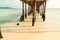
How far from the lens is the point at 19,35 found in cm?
321

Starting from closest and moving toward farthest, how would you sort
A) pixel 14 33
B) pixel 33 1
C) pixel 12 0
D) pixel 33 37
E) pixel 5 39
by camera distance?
1. pixel 5 39
2. pixel 33 37
3. pixel 14 33
4. pixel 33 1
5. pixel 12 0

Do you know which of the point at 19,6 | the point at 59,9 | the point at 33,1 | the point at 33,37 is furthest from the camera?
the point at 59,9

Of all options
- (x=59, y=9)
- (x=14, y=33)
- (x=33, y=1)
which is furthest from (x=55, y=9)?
(x=14, y=33)

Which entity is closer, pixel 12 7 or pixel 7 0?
pixel 7 0

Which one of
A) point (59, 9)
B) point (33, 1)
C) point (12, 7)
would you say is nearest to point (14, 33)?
point (33, 1)

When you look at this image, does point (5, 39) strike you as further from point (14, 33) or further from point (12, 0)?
point (12, 0)

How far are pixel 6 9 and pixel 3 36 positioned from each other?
19.9 feet

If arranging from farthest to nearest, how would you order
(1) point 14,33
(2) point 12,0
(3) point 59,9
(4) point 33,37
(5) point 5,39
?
1. (3) point 59,9
2. (2) point 12,0
3. (1) point 14,33
4. (4) point 33,37
5. (5) point 5,39

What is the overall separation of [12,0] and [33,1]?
4149 mm

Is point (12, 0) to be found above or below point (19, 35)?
above

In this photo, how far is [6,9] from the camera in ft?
29.7

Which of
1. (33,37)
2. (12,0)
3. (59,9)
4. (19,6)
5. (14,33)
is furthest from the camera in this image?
(59,9)

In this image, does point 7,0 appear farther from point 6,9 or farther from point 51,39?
point 51,39

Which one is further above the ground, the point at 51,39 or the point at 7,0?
the point at 7,0
